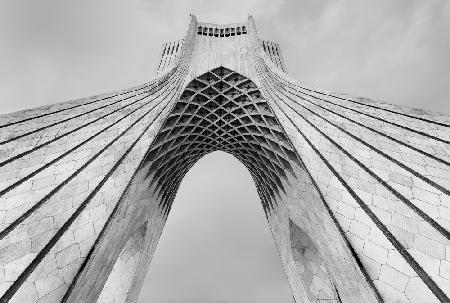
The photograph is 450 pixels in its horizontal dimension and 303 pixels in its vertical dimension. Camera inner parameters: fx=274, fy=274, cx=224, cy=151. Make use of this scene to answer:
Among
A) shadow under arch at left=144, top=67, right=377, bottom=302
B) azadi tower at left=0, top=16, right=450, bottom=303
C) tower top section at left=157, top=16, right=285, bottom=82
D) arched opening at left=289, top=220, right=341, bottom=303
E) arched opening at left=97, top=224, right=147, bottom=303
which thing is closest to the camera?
azadi tower at left=0, top=16, right=450, bottom=303

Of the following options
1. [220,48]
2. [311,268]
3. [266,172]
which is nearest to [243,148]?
[266,172]

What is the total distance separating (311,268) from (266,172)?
18.1 ft

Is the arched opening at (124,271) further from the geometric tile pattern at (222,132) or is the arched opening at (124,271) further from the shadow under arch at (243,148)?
the geometric tile pattern at (222,132)

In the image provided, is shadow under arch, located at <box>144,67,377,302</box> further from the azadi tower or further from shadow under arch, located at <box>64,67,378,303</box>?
the azadi tower

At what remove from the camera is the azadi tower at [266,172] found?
16.2 ft

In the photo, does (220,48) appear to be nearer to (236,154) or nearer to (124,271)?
(236,154)

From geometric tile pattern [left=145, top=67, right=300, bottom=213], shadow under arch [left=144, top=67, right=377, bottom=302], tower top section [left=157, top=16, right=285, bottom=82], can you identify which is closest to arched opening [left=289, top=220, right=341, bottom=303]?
shadow under arch [left=144, top=67, right=377, bottom=302]

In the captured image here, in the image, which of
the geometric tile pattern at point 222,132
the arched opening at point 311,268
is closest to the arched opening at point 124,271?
the geometric tile pattern at point 222,132

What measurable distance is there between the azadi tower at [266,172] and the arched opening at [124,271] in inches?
2.0

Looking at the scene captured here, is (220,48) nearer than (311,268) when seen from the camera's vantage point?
No

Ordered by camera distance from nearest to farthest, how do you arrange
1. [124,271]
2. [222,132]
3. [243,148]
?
[124,271] < [222,132] < [243,148]

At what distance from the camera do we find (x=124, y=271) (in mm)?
13016

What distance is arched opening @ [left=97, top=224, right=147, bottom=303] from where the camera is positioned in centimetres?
1230

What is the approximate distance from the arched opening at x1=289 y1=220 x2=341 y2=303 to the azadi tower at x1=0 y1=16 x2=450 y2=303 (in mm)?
57
